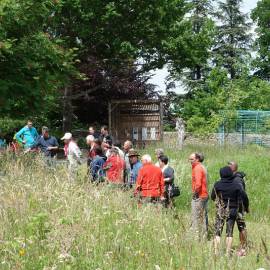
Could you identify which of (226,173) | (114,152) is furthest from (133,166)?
(226,173)

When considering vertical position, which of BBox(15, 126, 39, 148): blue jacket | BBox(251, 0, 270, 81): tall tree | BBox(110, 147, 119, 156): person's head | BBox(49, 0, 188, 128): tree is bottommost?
BBox(110, 147, 119, 156): person's head

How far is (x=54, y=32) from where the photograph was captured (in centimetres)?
2675

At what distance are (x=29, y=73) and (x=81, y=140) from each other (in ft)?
46.3

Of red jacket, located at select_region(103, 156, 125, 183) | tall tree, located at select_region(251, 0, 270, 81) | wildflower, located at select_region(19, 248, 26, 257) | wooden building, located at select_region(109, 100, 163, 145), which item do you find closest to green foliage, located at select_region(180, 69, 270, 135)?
wooden building, located at select_region(109, 100, 163, 145)

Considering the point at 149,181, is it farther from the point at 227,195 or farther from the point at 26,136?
the point at 26,136

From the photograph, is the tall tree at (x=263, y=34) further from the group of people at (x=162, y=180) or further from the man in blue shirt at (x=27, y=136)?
the group of people at (x=162, y=180)

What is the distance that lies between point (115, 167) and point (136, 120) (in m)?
16.9

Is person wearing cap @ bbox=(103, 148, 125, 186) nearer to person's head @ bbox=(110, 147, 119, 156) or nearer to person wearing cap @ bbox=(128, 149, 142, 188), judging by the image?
person's head @ bbox=(110, 147, 119, 156)

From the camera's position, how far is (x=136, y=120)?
1124 inches

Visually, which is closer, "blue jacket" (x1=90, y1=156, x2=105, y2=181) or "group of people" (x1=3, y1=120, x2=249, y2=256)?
"group of people" (x1=3, y1=120, x2=249, y2=256)

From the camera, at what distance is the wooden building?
92.4 ft

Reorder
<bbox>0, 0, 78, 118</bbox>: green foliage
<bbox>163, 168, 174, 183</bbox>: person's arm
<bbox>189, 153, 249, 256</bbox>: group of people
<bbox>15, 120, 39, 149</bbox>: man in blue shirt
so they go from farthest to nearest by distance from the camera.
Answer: <bbox>15, 120, 39, 149</bbox>: man in blue shirt < <bbox>0, 0, 78, 118</bbox>: green foliage < <bbox>163, 168, 174, 183</bbox>: person's arm < <bbox>189, 153, 249, 256</bbox>: group of people

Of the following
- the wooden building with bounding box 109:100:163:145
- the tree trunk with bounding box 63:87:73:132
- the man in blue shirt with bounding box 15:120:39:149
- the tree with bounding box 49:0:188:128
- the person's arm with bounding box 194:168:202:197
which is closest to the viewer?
the person's arm with bounding box 194:168:202:197

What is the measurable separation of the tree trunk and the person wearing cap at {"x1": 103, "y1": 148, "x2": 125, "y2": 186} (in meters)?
16.5
